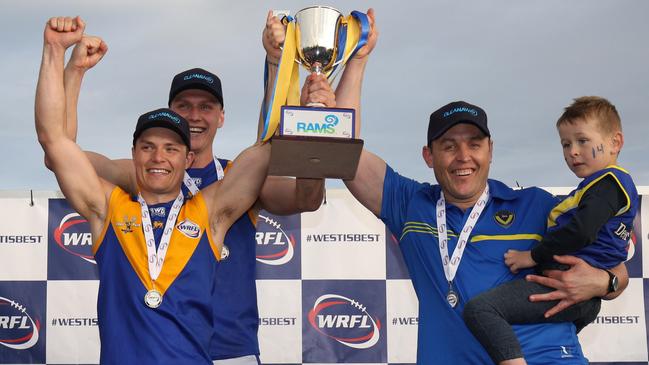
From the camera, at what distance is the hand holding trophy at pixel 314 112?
2.45 metres

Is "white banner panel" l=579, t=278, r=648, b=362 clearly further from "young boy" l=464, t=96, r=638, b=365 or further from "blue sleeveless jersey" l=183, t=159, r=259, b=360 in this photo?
"blue sleeveless jersey" l=183, t=159, r=259, b=360

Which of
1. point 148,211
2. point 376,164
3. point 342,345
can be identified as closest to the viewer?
point 148,211

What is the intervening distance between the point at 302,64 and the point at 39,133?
103cm

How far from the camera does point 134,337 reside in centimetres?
260

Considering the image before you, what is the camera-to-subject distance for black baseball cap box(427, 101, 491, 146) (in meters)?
2.76

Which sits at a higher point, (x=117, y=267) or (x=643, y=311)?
(x=117, y=267)

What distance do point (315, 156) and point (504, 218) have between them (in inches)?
31.7

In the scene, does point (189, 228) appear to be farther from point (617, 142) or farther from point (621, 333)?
point (621, 333)

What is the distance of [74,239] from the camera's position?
16.0ft

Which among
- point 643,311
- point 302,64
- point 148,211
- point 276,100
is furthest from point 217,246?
point 643,311

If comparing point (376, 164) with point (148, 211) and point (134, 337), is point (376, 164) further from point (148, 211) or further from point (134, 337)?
point (134, 337)

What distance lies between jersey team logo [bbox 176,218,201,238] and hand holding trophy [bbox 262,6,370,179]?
42cm

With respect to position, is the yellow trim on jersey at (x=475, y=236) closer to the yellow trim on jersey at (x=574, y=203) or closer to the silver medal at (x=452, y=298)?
the yellow trim on jersey at (x=574, y=203)

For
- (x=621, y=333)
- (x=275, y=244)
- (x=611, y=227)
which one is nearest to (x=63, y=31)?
(x=611, y=227)
